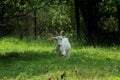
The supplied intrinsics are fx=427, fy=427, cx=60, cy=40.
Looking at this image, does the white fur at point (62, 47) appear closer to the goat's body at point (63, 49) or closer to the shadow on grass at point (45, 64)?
the goat's body at point (63, 49)

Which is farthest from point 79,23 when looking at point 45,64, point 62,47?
point 45,64

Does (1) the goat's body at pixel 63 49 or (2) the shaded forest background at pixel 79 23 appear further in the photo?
(2) the shaded forest background at pixel 79 23

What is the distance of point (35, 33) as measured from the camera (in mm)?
24516

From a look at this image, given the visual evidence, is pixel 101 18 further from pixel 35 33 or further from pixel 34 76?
pixel 34 76

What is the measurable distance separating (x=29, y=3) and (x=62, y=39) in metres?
1.78

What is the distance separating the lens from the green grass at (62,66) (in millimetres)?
10750

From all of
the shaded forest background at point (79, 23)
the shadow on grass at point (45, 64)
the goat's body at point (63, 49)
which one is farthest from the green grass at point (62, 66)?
the shaded forest background at point (79, 23)

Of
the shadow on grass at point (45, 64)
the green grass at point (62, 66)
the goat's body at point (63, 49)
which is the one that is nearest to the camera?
the green grass at point (62, 66)

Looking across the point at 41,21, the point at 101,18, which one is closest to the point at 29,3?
the point at 101,18

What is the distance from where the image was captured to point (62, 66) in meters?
12.5

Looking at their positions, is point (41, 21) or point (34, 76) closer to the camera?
point (34, 76)

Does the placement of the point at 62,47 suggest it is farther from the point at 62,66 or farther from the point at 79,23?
the point at 79,23

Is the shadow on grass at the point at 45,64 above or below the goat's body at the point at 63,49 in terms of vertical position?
below

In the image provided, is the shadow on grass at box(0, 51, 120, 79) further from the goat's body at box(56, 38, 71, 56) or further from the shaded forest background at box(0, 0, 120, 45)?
the shaded forest background at box(0, 0, 120, 45)
